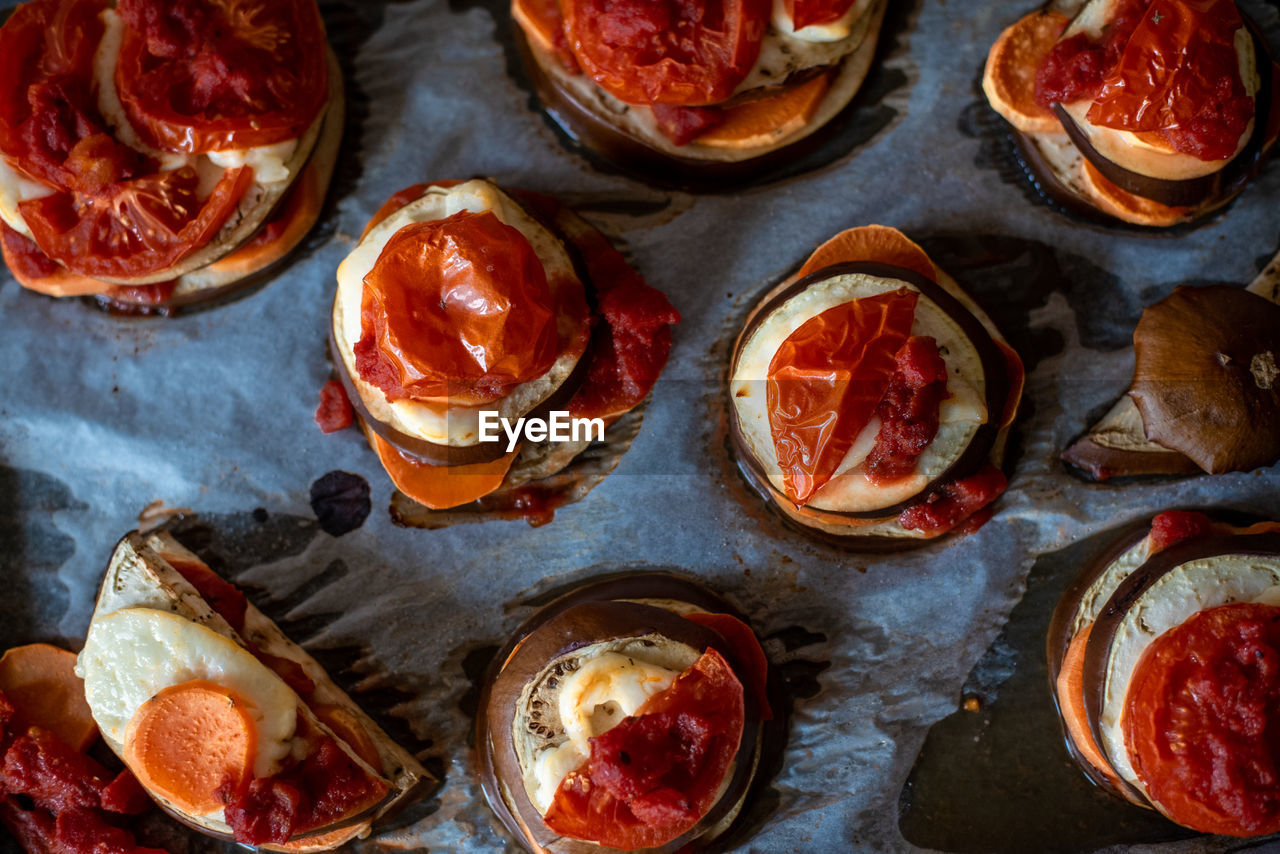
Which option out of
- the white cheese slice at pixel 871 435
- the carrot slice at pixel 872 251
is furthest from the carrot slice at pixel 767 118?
the white cheese slice at pixel 871 435

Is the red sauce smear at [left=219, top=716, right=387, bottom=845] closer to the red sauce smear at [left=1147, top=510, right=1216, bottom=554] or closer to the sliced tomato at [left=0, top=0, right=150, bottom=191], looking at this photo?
the sliced tomato at [left=0, top=0, right=150, bottom=191]

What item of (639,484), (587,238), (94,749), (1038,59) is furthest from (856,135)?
(94,749)

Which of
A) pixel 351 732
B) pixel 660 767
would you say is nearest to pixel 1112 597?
pixel 660 767

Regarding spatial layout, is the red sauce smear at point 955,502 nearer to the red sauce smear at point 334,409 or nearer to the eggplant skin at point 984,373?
the eggplant skin at point 984,373

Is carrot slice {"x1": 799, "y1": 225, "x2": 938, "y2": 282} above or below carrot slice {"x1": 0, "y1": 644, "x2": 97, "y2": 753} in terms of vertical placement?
above

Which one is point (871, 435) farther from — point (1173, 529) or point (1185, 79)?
point (1185, 79)

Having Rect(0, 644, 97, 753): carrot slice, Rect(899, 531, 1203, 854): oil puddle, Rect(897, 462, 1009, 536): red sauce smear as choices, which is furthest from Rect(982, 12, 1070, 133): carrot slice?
Rect(0, 644, 97, 753): carrot slice
